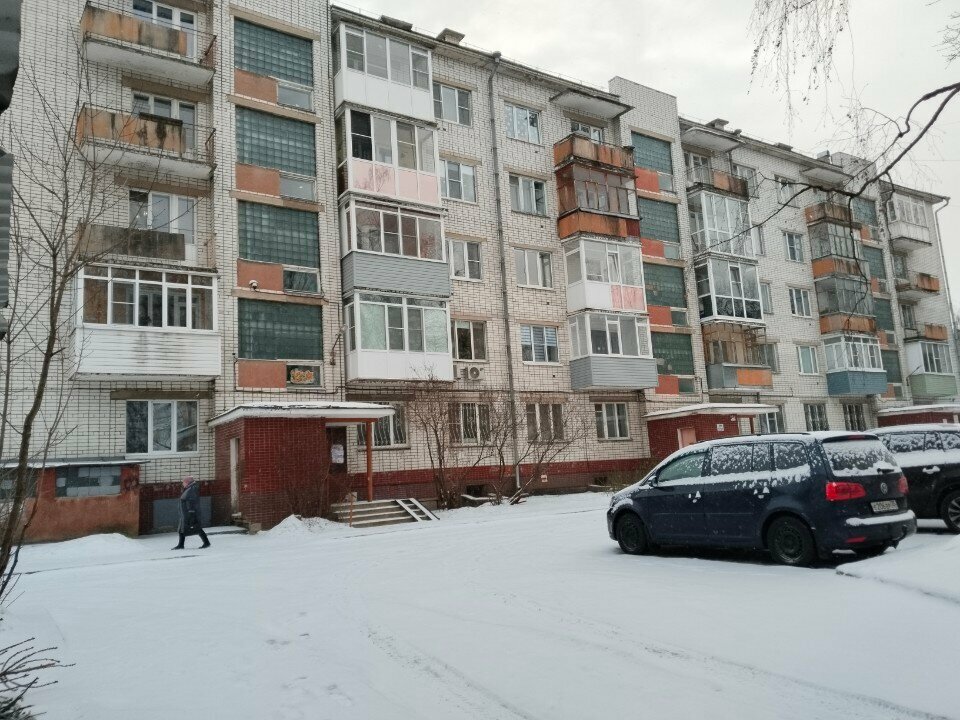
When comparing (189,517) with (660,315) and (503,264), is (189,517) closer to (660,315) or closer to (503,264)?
(503,264)

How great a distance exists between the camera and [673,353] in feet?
98.9

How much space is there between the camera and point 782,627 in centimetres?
612

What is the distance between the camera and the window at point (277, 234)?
2147 cm

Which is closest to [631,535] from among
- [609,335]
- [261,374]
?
[261,374]

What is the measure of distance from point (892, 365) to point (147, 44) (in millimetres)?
38033

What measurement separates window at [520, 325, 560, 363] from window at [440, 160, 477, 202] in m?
5.25

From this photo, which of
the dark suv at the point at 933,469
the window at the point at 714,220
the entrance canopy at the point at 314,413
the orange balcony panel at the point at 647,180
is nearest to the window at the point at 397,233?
the entrance canopy at the point at 314,413

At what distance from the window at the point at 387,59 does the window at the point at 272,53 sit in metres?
1.43

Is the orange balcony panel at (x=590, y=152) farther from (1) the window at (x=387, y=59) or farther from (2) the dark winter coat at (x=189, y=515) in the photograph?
(2) the dark winter coat at (x=189, y=515)

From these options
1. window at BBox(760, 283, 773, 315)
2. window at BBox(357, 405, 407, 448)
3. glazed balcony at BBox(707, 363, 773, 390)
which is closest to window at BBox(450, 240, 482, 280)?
window at BBox(357, 405, 407, 448)

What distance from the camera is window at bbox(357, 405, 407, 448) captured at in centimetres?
2244

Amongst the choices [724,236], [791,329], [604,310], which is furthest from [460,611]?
[791,329]

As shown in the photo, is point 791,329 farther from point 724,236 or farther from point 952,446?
point 952,446

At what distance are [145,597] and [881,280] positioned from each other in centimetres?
4148
